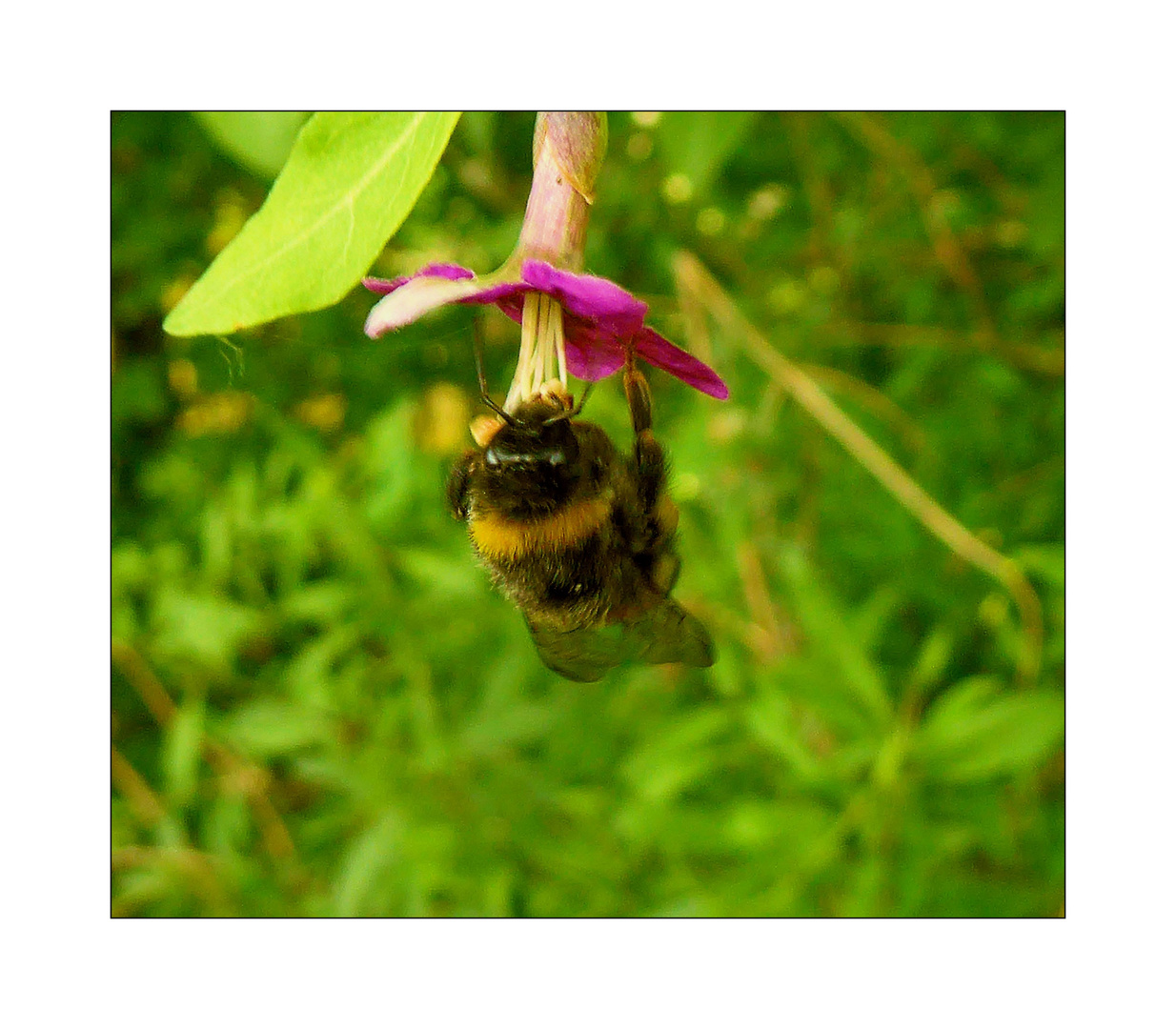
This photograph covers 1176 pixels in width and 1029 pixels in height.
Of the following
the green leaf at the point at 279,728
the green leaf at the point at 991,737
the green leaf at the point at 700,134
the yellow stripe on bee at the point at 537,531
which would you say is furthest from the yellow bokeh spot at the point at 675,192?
the yellow stripe on bee at the point at 537,531

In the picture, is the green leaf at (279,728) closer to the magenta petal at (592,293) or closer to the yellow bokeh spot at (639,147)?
the yellow bokeh spot at (639,147)

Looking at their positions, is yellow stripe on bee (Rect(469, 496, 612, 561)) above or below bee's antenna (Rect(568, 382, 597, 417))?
below

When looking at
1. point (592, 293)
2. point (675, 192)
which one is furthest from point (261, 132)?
point (675, 192)

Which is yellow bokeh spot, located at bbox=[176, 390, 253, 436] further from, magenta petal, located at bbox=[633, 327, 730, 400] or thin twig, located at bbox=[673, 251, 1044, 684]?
magenta petal, located at bbox=[633, 327, 730, 400]

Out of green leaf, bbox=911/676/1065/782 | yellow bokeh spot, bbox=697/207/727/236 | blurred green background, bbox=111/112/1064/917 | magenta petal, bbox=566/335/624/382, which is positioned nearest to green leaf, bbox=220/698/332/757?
blurred green background, bbox=111/112/1064/917

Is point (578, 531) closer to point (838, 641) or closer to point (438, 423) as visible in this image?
point (838, 641)

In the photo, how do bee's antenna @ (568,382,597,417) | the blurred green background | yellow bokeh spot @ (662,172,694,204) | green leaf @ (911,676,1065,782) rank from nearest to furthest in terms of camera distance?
1. bee's antenna @ (568,382,597,417)
2. green leaf @ (911,676,1065,782)
3. the blurred green background
4. yellow bokeh spot @ (662,172,694,204)
